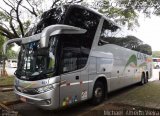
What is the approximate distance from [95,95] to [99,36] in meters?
2.37

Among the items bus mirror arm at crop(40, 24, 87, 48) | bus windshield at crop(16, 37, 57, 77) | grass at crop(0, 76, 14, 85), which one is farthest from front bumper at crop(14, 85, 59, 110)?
grass at crop(0, 76, 14, 85)

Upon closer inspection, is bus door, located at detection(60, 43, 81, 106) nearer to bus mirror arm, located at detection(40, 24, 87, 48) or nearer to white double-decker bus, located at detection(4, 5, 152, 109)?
white double-decker bus, located at detection(4, 5, 152, 109)

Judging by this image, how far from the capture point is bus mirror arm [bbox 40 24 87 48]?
5406mm

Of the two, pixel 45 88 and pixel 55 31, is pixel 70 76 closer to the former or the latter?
pixel 45 88

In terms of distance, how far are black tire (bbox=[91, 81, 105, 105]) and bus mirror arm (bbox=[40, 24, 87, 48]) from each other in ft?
7.84

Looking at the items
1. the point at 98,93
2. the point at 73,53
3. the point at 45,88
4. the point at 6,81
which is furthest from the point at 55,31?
the point at 6,81

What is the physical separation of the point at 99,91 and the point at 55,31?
3.50 metres

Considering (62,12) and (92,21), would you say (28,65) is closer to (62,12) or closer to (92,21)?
(62,12)

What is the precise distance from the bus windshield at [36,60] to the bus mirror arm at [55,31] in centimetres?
35

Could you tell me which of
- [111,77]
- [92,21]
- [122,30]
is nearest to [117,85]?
[111,77]

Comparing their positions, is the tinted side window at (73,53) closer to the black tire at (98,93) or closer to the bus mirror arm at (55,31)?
the bus mirror arm at (55,31)

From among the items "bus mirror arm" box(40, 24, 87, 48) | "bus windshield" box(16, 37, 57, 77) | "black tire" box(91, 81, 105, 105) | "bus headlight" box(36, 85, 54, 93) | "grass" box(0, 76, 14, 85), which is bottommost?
"grass" box(0, 76, 14, 85)

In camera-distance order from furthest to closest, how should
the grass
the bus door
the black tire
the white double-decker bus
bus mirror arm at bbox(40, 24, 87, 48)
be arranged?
1. the grass
2. the black tire
3. the bus door
4. the white double-decker bus
5. bus mirror arm at bbox(40, 24, 87, 48)

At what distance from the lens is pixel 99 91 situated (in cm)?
874
